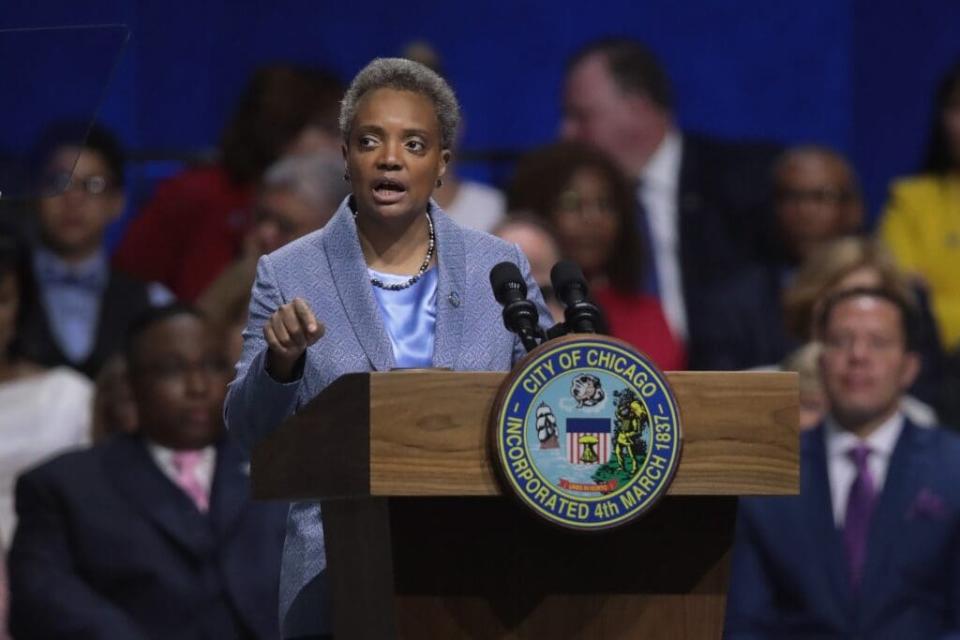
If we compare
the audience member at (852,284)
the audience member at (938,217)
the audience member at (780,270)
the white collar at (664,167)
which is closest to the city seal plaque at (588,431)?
the audience member at (852,284)

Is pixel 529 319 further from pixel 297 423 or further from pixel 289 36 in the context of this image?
pixel 289 36

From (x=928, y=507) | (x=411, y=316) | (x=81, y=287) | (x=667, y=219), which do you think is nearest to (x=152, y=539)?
(x=81, y=287)

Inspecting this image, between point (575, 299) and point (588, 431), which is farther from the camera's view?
point (575, 299)

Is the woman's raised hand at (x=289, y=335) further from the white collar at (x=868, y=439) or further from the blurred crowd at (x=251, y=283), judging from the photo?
the white collar at (x=868, y=439)

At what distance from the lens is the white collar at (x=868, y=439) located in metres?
4.71

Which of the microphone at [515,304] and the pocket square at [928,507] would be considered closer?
the microphone at [515,304]

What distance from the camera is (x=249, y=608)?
14.4ft

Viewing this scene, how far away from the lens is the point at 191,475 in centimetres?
456

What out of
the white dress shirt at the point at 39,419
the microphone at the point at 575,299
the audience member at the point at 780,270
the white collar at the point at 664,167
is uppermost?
the white collar at the point at 664,167

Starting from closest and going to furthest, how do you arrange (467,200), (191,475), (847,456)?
(191,475) → (847,456) → (467,200)

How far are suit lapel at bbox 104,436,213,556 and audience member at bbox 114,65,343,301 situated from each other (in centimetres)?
121

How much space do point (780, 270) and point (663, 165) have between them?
19.0 inches

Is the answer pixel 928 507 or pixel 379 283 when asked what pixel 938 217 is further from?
pixel 379 283

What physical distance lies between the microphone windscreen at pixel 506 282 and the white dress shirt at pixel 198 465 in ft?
7.04
